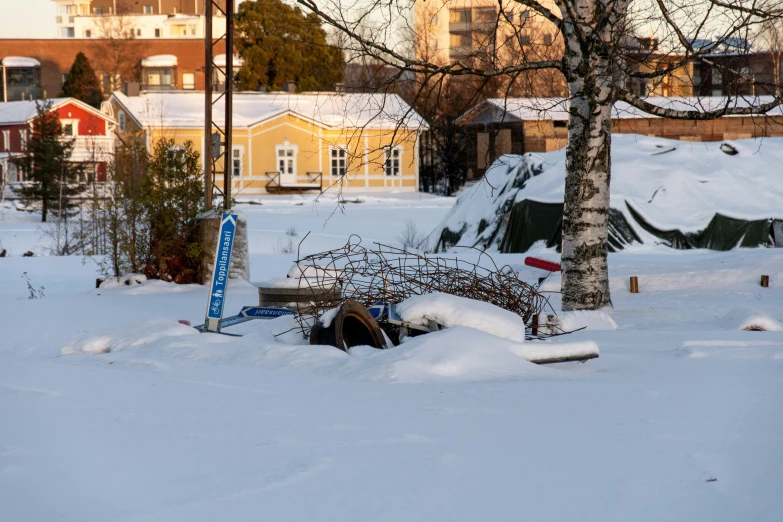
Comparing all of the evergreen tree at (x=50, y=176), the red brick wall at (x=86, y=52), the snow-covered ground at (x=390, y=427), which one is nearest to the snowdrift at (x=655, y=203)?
the snow-covered ground at (x=390, y=427)

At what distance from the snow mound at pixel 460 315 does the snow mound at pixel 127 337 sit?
197cm

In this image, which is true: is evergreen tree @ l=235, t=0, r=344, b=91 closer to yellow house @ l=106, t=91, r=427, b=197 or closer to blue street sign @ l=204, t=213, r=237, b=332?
yellow house @ l=106, t=91, r=427, b=197

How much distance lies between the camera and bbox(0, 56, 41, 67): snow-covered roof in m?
78.6

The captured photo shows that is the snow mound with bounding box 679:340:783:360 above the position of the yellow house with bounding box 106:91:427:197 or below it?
below

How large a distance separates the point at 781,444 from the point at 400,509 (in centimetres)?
196

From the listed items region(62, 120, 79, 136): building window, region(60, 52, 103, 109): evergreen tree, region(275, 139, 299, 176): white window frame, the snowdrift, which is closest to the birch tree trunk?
the snowdrift

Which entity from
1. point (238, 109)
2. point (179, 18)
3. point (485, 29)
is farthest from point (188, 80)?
point (485, 29)

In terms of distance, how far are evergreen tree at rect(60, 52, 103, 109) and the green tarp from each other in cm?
5549

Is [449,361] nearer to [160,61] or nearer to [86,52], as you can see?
[160,61]

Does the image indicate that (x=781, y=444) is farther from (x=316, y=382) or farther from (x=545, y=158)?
(x=545, y=158)

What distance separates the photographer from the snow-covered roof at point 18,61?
78.6 metres

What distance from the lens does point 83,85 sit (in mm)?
68500

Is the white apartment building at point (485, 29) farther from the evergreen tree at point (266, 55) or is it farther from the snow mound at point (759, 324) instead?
the evergreen tree at point (266, 55)

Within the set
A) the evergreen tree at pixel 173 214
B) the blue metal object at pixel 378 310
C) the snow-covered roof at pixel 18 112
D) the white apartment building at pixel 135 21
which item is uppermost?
the white apartment building at pixel 135 21
